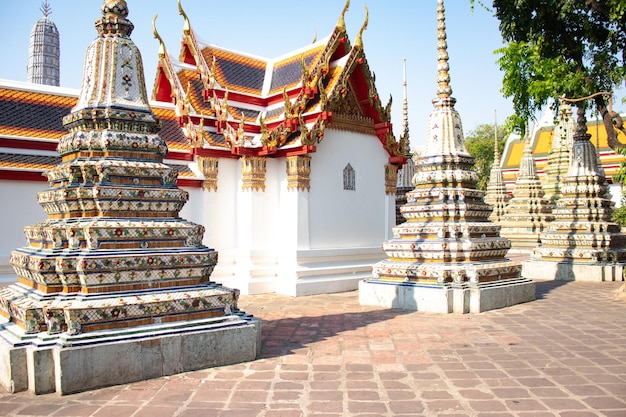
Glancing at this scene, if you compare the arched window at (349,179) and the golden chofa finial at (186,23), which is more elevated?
the golden chofa finial at (186,23)

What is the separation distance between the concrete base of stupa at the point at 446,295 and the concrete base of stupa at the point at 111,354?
4.25m

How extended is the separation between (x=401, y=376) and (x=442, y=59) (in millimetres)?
7248

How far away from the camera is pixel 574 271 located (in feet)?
47.2

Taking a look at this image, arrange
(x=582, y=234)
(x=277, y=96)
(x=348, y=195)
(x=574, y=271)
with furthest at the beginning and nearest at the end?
(x=582, y=234), (x=574, y=271), (x=277, y=96), (x=348, y=195)

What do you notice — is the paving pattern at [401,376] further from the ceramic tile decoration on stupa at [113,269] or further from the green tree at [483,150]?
the green tree at [483,150]

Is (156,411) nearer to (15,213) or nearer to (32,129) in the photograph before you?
(15,213)

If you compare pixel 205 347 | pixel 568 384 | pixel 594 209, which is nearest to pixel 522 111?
pixel 594 209

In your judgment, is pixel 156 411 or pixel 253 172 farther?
pixel 253 172

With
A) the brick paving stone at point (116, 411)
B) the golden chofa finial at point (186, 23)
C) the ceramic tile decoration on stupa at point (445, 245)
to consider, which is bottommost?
the brick paving stone at point (116, 411)

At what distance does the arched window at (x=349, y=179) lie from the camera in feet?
43.4

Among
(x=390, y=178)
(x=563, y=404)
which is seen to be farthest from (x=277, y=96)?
(x=563, y=404)

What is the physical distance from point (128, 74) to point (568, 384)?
5568 millimetres

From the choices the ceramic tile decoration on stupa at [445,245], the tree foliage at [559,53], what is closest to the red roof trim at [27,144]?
→ the ceramic tile decoration on stupa at [445,245]

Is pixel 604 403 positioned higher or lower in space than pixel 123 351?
lower
